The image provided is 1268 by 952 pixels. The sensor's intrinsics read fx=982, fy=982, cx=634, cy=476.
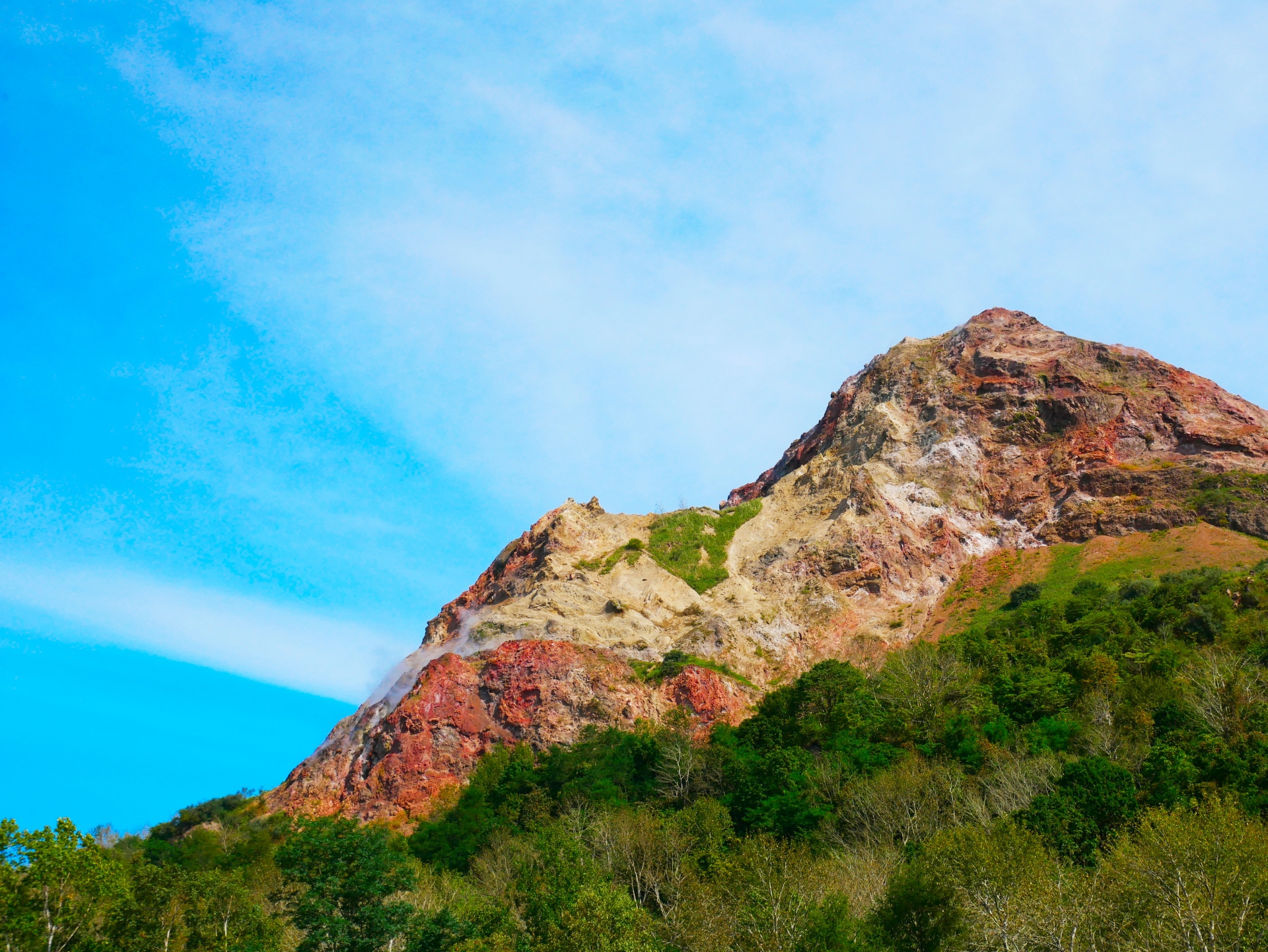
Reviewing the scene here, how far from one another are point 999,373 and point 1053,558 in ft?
81.3

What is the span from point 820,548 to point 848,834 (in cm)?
4714

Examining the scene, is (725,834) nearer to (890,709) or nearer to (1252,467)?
(890,709)

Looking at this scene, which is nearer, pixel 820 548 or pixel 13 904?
pixel 13 904

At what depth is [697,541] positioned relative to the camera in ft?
342

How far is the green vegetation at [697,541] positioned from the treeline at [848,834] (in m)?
24.6

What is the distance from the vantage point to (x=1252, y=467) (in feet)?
302

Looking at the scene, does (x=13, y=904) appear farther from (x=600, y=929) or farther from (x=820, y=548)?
(x=820, y=548)

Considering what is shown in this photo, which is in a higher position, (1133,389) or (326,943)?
(1133,389)

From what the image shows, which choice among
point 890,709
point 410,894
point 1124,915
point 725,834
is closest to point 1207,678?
point 890,709

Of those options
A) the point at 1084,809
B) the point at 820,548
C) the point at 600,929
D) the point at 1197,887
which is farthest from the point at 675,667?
the point at 1197,887

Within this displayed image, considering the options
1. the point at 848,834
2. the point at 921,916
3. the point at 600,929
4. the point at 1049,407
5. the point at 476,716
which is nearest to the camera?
the point at 600,929

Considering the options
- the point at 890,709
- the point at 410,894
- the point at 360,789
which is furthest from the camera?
the point at 360,789

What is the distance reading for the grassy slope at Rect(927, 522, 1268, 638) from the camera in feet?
270

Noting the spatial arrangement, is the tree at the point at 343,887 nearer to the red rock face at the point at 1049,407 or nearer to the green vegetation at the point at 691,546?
the green vegetation at the point at 691,546
